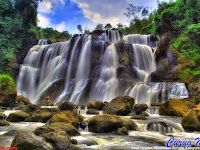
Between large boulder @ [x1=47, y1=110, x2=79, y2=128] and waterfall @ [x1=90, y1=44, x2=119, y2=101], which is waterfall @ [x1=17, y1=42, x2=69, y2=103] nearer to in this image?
waterfall @ [x1=90, y1=44, x2=119, y2=101]

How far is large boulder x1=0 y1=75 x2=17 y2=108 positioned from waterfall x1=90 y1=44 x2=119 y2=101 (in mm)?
8108

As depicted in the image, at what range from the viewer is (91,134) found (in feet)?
29.3

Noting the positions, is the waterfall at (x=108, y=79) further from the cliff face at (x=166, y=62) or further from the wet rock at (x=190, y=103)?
the wet rock at (x=190, y=103)

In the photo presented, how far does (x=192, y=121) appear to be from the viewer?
9703 millimetres

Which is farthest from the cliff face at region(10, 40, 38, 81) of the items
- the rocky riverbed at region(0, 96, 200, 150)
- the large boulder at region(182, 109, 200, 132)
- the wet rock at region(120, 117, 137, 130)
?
the large boulder at region(182, 109, 200, 132)

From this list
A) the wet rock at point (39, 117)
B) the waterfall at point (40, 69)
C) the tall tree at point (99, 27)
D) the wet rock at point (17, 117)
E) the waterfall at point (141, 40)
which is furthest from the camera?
the tall tree at point (99, 27)

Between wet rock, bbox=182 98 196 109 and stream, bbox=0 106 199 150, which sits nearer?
stream, bbox=0 106 199 150

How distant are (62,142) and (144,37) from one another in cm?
3040

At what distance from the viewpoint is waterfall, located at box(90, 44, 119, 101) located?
22484 millimetres

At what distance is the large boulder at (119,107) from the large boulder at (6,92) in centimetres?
849

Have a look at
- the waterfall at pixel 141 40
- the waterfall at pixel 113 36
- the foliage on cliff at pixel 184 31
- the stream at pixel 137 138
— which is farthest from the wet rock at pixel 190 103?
the waterfall at pixel 113 36

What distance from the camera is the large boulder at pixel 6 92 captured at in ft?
56.9

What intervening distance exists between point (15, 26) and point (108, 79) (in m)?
19.7

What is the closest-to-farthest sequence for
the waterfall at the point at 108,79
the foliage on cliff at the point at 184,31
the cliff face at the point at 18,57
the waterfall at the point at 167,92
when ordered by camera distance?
the waterfall at the point at 167,92, the foliage on cliff at the point at 184,31, the waterfall at the point at 108,79, the cliff face at the point at 18,57
